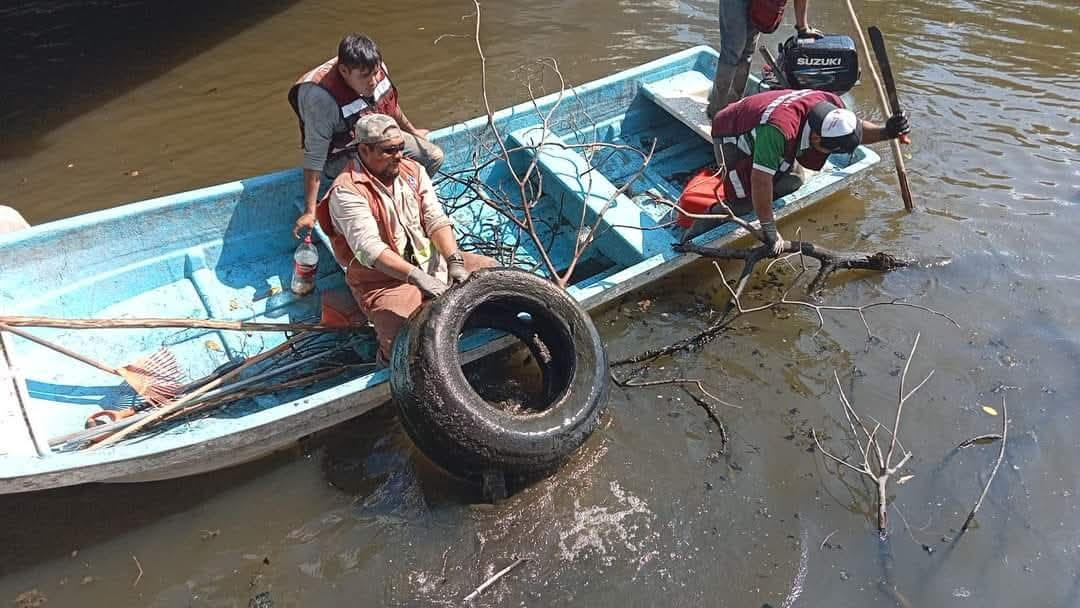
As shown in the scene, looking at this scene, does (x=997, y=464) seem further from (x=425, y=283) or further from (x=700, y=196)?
(x=425, y=283)

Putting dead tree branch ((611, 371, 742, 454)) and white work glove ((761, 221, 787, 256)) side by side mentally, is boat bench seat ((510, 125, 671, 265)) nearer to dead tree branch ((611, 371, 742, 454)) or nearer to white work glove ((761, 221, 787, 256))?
white work glove ((761, 221, 787, 256))

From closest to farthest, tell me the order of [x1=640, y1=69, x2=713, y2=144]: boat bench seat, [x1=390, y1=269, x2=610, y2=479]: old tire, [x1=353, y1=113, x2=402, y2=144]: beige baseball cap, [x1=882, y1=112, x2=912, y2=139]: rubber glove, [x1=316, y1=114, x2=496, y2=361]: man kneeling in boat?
1. [x1=390, y1=269, x2=610, y2=479]: old tire
2. [x1=353, y1=113, x2=402, y2=144]: beige baseball cap
3. [x1=316, y1=114, x2=496, y2=361]: man kneeling in boat
4. [x1=882, y1=112, x2=912, y2=139]: rubber glove
5. [x1=640, y1=69, x2=713, y2=144]: boat bench seat

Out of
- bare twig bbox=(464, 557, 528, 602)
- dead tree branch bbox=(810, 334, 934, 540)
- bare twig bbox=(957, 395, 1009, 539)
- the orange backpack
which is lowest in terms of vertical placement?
bare twig bbox=(957, 395, 1009, 539)

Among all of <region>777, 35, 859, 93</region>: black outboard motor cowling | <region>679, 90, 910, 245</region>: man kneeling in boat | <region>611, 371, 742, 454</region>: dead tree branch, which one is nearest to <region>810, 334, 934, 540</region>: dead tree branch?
<region>611, 371, 742, 454</region>: dead tree branch

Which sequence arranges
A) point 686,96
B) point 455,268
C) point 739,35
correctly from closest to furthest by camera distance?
point 455,268 < point 739,35 < point 686,96

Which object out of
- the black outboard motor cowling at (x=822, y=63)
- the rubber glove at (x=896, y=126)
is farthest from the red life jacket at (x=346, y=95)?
the rubber glove at (x=896, y=126)

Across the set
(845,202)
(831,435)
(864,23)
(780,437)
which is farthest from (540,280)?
(864,23)

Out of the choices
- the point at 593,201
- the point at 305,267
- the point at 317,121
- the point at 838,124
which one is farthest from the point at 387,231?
the point at 838,124

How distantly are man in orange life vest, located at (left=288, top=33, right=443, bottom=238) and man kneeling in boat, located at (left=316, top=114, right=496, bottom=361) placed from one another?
1.58 feet

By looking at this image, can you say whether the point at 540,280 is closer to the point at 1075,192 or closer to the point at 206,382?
the point at 206,382

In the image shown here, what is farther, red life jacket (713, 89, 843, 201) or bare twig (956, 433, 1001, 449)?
red life jacket (713, 89, 843, 201)

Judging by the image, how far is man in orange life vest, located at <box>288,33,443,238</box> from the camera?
4359 mm

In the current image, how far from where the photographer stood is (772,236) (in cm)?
506

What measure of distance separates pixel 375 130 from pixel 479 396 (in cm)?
154
